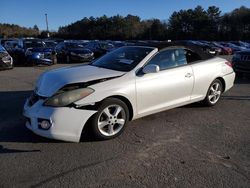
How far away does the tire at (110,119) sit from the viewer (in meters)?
4.93

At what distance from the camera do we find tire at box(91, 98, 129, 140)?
4.93m

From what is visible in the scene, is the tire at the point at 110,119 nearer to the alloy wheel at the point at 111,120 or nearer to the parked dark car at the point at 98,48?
the alloy wheel at the point at 111,120

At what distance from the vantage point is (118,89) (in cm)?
515

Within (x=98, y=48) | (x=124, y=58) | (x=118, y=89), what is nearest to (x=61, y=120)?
(x=118, y=89)

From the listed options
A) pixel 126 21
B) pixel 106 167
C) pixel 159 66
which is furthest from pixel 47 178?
pixel 126 21

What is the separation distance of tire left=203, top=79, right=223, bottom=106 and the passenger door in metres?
0.74

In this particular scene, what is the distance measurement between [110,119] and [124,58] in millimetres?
1431

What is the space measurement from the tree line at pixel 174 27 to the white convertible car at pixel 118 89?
68523 millimetres

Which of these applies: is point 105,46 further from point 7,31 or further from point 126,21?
point 7,31

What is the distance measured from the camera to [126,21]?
97.5m

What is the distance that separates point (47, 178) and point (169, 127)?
2.54 metres

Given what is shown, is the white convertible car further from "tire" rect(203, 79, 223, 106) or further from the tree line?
the tree line

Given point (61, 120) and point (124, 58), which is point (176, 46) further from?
point (61, 120)

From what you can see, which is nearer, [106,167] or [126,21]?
[106,167]
